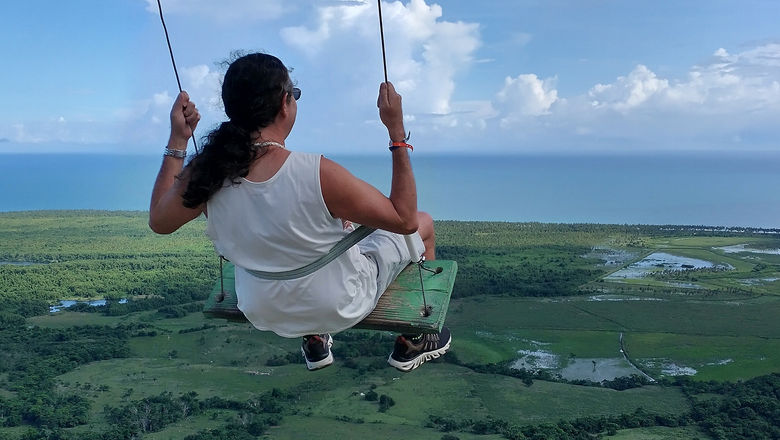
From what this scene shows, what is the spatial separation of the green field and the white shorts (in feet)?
68.9

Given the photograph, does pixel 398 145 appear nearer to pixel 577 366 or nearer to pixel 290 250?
pixel 290 250

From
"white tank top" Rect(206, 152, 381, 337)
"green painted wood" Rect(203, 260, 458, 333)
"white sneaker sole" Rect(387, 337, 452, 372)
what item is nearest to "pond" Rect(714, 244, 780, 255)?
"white sneaker sole" Rect(387, 337, 452, 372)

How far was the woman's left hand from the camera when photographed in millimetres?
2346

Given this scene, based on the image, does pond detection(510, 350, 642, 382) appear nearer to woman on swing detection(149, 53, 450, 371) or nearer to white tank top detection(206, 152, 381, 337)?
white tank top detection(206, 152, 381, 337)

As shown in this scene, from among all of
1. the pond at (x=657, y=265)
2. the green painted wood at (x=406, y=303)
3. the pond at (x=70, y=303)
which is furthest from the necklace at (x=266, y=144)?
the pond at (x=657, y=265)

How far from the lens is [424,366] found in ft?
96.0

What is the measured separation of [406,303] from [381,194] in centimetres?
71

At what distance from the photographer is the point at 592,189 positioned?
106312 millimetres

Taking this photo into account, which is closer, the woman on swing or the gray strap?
the woman on swing

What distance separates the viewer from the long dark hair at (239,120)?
6.52ft

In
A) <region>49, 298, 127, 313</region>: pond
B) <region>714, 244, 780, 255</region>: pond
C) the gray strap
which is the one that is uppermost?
the gray strap

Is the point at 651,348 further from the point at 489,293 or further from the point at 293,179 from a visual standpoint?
the point at 293,179

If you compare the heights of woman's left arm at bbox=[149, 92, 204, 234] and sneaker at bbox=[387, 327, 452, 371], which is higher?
woman's left arm at bbox=[149, 92, 204, 234]

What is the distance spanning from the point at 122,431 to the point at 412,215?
80.5 feet
